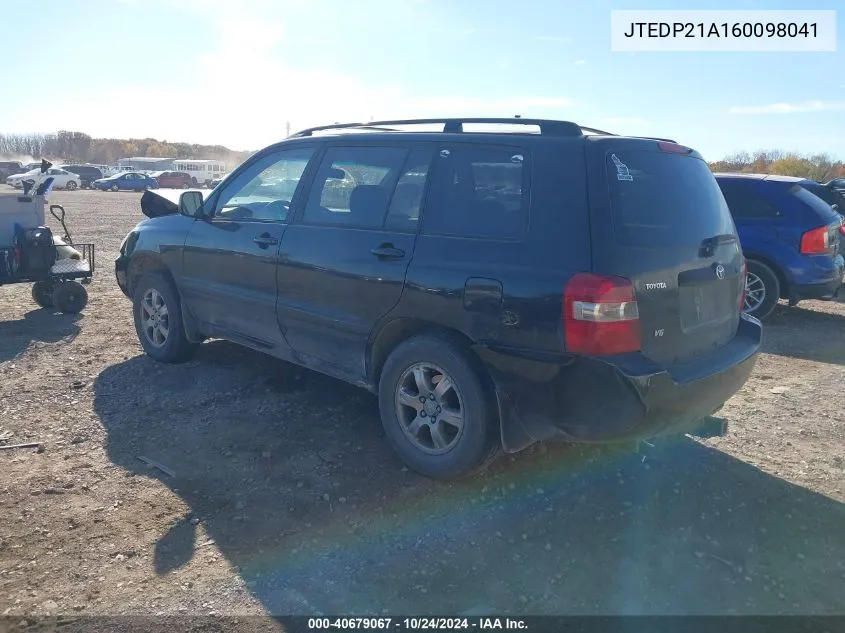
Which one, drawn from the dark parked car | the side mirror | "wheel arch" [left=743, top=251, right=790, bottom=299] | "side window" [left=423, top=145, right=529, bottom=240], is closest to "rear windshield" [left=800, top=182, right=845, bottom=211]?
"wheel arch" [left=743, top=251, right=790, bottom=299]

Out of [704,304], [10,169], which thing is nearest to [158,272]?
[704,304]

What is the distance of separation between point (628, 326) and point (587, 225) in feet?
1.68

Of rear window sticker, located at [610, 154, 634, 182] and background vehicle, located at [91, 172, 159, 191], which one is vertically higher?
background vehicle, located at [91, 172, 159, 191]

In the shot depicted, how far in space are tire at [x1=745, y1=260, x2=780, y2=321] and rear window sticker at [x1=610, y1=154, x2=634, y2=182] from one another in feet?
17.6

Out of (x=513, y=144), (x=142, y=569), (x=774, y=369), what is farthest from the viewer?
(x=774, y=369)

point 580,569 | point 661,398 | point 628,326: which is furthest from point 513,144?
point 580,569

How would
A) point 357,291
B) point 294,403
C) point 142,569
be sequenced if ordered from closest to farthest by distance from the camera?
point 142,569 → point 357,291 → point 294,403

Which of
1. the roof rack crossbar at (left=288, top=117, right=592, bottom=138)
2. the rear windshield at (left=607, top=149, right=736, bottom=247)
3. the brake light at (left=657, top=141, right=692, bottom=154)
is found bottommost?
the rear windshield at (left=607, top=149, right=736, bottom=247)

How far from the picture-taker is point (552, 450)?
429cm

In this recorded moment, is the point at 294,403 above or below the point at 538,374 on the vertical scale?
below

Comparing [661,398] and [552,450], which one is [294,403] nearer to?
[552,450]

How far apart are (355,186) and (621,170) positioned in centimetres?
168

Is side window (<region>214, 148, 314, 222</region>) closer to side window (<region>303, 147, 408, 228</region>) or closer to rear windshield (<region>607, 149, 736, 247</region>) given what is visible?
side window (<region>303, 147, 408, 228</region>)

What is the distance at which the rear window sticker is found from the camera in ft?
11.5
